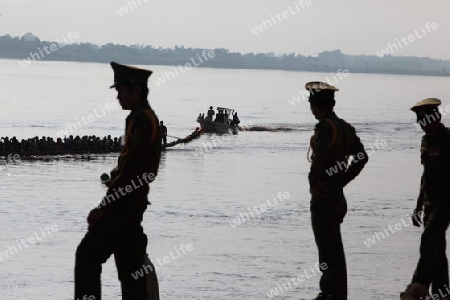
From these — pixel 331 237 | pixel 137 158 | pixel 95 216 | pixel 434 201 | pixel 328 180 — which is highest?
pixel 137 158

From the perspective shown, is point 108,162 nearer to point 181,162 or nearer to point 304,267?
point 181,162

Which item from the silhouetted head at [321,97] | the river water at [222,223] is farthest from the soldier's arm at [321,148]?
the river water at [222,223]

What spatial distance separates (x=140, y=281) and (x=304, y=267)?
12889 mm

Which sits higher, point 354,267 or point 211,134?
point 211,134

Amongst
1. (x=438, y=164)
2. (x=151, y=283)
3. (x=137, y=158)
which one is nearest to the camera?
(x=137, y=158)

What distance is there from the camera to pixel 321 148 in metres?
9.02

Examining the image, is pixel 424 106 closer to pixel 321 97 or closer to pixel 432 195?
pixel 432 195

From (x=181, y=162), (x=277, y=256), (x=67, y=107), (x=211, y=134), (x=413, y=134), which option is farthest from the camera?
(x=67, y=107)

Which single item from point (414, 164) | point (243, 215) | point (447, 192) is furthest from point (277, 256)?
point (414, 164)

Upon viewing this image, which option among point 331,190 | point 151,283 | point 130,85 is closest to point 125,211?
point 151,283

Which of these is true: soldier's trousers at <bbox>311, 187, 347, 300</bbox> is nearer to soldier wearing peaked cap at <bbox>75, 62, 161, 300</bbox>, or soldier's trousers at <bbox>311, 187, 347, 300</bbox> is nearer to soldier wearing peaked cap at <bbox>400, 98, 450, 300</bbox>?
soldier wearing peaked cap at <bbox>400, 98, 450, 300</bbox>

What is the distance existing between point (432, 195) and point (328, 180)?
1.65m

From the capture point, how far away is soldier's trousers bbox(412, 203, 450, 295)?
10.2 meters

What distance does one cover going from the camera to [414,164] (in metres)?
60.2
